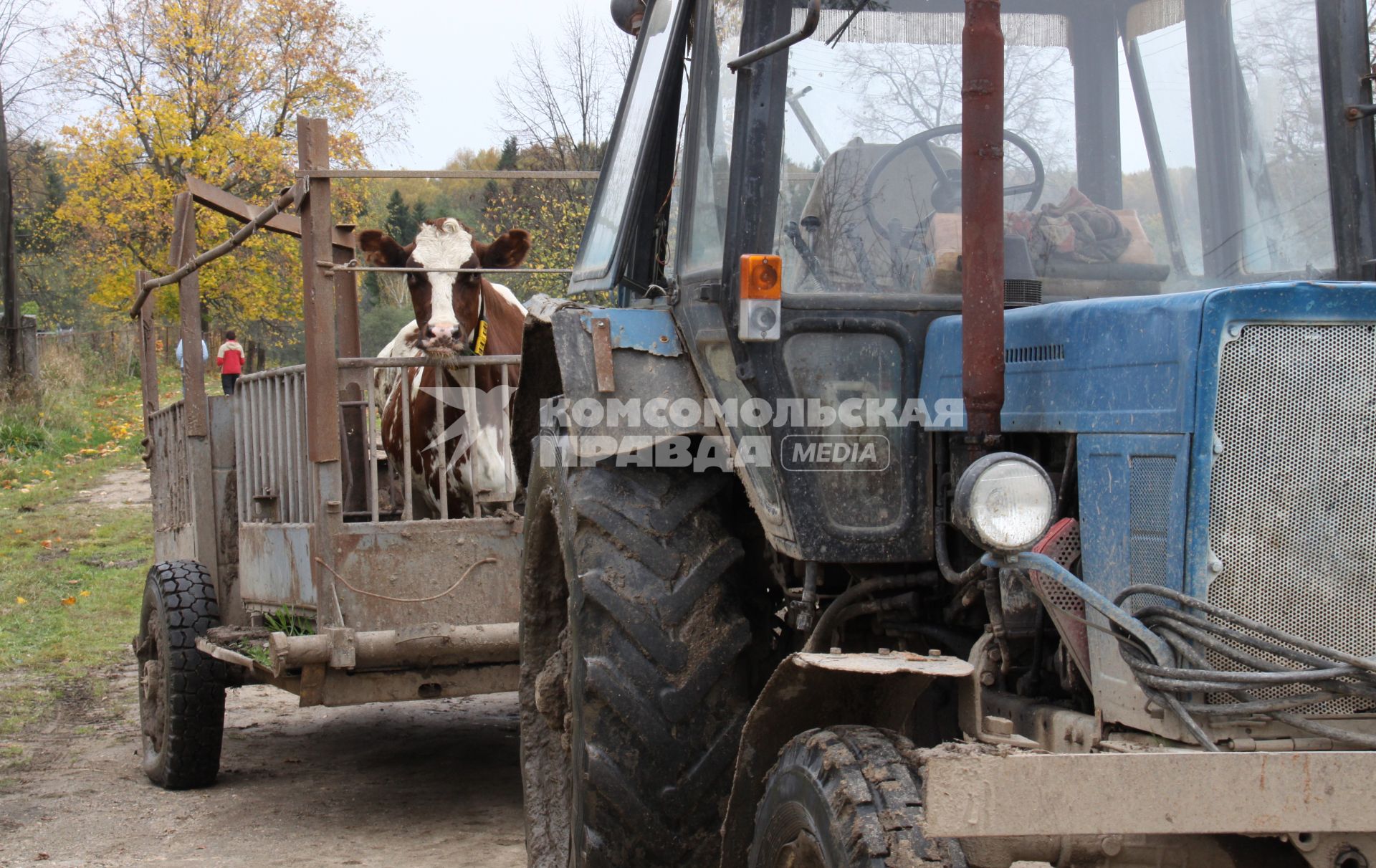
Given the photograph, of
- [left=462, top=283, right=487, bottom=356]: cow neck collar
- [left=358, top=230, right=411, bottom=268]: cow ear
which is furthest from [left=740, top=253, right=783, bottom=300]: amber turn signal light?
[left=358, top=230, right=411, bottom=268]: cow ear

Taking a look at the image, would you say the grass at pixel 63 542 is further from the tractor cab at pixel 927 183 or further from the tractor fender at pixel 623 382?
the tractor cab at pixel 927 183

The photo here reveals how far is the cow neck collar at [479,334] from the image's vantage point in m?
6.83

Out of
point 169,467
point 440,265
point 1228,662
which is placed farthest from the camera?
point 169,467

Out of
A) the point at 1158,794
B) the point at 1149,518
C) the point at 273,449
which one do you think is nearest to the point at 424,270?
the point at 273,449

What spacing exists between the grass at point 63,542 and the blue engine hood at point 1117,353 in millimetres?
5653

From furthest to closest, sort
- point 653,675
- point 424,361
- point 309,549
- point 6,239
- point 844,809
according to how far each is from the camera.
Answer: point 6,239 < point 424,361 < point 309,549 < point 653,675 < point 844,809

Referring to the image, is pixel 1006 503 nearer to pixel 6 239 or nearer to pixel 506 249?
pixel 506 249

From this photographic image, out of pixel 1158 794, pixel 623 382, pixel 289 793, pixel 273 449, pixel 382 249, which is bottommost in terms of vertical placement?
pixel 289 793

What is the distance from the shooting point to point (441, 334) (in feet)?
21.3

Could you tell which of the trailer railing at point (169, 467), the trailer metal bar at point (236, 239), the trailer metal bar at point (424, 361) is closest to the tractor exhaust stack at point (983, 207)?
the trailer metal bar at point (424, 361)

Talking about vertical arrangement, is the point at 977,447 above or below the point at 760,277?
below

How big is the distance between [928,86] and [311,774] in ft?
15.3

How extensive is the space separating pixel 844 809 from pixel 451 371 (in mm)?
4421

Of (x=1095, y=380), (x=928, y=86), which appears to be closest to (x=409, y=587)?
(x=928, y=86)
